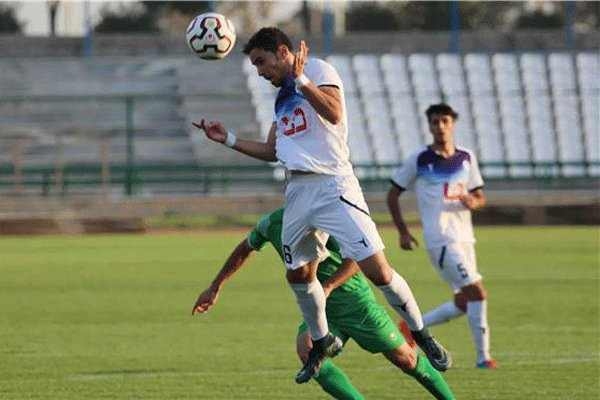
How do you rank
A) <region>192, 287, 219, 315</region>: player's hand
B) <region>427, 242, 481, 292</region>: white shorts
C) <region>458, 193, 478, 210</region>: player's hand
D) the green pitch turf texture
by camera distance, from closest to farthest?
1. <region>192, 287, 219, 315</region>: player's hand
2. the green pitch turf texture
3. <region>427, 242, 481, 292</region>: white shorts
4. <region>458, 193, 478, 210</region>: player's hand

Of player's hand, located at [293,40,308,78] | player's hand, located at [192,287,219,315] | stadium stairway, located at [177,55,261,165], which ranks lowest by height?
stadium stairway, located at [177,55,261,165]

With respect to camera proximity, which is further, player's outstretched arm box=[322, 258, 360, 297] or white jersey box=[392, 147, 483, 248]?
white jersey box=[392, 147, 483, 248]

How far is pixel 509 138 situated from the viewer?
47.0 metres

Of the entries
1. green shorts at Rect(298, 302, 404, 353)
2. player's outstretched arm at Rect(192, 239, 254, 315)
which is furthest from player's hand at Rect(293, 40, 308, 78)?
green shorts at Rect(298, 302, 404, 353)

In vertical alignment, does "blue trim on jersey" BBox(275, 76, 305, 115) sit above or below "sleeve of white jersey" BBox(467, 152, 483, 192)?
above

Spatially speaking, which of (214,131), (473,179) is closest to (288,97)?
(214,131)

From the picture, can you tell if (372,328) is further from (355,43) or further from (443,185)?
(355,43)

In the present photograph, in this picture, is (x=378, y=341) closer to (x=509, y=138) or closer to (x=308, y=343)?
(x=308, y=343)

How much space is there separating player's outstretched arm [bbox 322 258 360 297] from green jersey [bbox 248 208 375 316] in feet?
0.22

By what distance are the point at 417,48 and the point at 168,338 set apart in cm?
3624

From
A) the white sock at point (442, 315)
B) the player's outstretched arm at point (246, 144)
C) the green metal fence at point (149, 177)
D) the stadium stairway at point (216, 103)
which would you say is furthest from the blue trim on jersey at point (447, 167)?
the stadium stairway at point (216, 103)

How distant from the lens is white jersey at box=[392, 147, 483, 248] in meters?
13.9

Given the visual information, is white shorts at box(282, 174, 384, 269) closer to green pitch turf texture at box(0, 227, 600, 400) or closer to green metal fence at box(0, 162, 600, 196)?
green pitch turf texture at box(0, 227, 600, 400)

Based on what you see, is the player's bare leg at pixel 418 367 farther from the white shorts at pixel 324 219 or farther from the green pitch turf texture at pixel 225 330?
the green pitch turf texture at pixel 225 330
